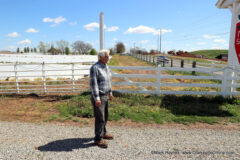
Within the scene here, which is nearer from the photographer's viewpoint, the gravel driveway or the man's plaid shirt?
the gravel driveway

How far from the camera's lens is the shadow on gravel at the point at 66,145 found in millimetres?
3270

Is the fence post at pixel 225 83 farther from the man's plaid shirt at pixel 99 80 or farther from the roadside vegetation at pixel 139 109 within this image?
the man's plaid shirt at pixel 99 80

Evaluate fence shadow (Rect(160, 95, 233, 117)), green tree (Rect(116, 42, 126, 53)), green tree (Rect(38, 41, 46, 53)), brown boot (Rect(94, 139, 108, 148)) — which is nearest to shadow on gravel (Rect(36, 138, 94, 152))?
brown boot (Rect(94, 139, 108, 148))

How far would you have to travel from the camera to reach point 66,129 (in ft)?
14.0

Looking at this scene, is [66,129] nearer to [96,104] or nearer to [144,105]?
[96,104]

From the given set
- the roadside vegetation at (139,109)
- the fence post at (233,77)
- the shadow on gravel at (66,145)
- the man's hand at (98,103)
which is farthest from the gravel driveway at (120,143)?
the fence post at (233,77)

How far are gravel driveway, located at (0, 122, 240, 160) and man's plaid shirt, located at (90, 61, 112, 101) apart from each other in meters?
1.05

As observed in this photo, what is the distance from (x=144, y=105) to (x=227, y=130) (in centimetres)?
252

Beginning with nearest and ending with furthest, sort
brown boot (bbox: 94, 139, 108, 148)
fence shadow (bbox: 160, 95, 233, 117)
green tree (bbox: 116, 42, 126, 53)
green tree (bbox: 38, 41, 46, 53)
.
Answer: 1. brown boot (bbox: 94, 139, 108, 148)
2. fence shadow (bbox: 160, 95, 233, 117)
3. green tree (bbox: 38, 41, 46, 53)
4. green tree (bbox: 116, 42, 126, 53)

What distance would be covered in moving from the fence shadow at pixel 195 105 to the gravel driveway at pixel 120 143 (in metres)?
1.14

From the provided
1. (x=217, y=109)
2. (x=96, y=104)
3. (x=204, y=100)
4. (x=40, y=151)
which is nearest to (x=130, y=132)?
(x=96, y=104)

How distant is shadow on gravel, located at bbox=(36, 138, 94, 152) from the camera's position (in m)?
3.27

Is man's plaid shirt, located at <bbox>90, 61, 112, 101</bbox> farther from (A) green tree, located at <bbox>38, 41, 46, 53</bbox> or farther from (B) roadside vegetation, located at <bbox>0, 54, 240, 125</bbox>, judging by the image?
(A) green tree, located at <bbox>38, 41, 46, 53</bbox>

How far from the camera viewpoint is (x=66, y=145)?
11.2 ft
